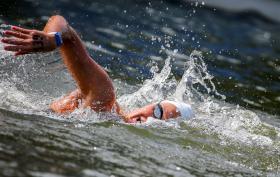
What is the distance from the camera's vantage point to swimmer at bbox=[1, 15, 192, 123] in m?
5.98

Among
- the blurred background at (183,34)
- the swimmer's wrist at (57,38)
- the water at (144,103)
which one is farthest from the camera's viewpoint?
the blurred background at (183,34)

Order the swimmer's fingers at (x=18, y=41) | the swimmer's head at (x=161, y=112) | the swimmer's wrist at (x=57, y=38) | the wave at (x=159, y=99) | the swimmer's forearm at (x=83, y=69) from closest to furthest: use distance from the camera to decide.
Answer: the swimmer's fingers at (x=18, y=41) → the swimmer's wrist at (x=57, y=38) → the swimmer's forearm at (x=83, y=69) → the wave at (x=159, y=99) → the swimmer's head at (x=161, y=112)

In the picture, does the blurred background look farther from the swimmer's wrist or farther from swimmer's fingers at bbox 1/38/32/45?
swimmer's fingers at bbox 1/38/32/45

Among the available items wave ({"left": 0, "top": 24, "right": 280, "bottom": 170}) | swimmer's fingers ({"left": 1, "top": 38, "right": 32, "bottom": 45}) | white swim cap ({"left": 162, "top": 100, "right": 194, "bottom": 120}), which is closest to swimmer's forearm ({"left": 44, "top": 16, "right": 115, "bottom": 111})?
wave ({"left": 0, "top": 24, "right": 280, "bottom": 170})

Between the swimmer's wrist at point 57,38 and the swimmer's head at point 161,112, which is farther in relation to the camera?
the swimmer's head at point 161,112

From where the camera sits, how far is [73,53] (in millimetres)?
6523

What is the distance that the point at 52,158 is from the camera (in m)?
5.20

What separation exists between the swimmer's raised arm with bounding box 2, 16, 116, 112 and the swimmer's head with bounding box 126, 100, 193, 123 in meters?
0.38

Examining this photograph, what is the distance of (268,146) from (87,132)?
2.29m

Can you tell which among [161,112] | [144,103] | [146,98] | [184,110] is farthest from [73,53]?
[146,98]

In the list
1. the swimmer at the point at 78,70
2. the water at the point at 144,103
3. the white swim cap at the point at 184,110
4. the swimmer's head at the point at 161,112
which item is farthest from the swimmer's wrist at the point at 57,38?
the white swim cap at the point at 184,110

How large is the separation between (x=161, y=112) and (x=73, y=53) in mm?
1295

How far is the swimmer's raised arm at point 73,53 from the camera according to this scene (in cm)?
596

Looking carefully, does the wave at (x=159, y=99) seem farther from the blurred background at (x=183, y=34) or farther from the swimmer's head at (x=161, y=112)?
the blurred background at (x=183, y=34)
